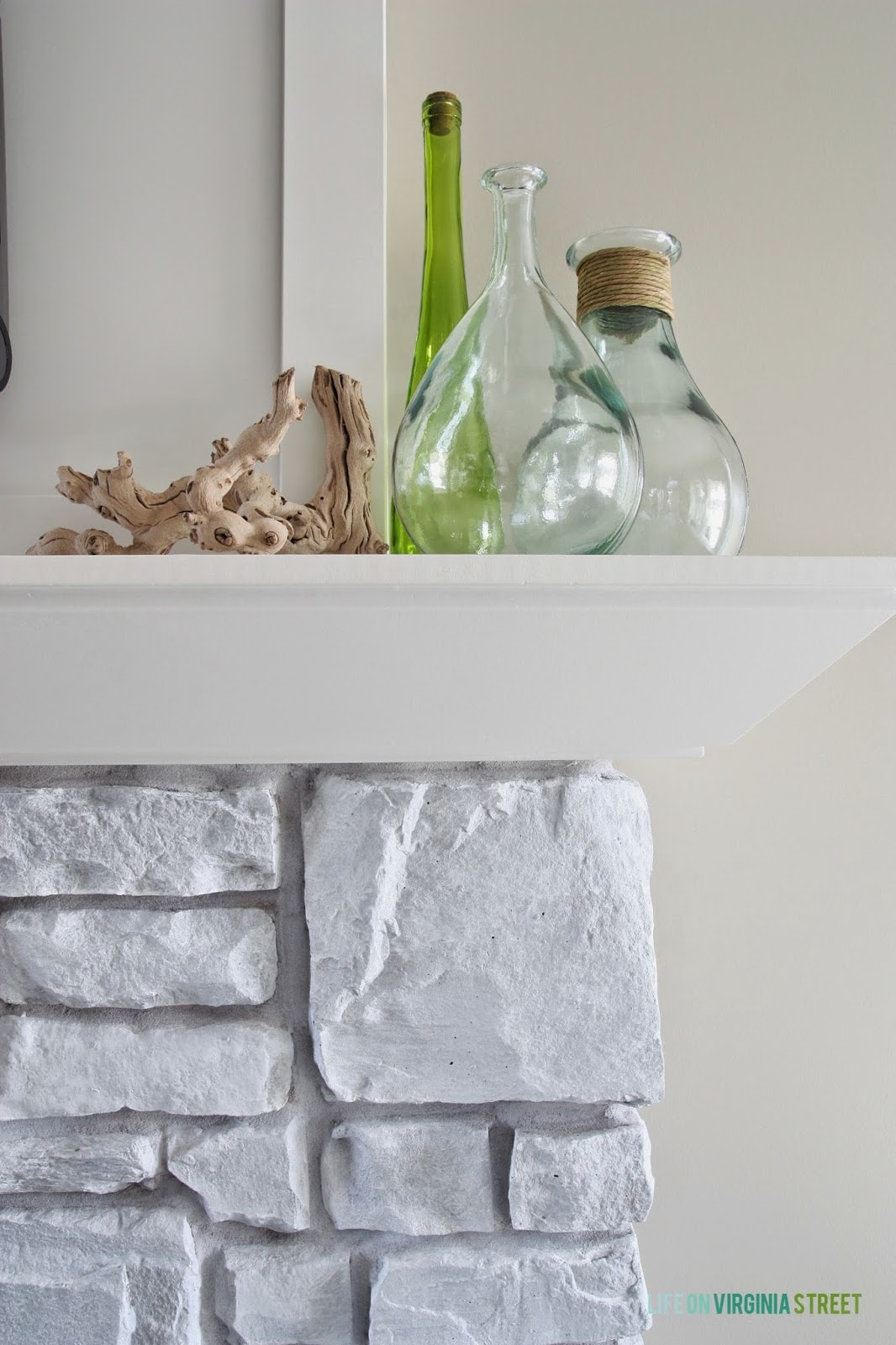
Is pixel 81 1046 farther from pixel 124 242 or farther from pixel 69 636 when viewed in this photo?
pixel 124 242

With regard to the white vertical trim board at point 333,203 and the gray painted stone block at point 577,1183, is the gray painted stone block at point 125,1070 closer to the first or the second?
the gray painted stone block at point 577,1183

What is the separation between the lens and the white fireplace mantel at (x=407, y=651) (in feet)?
1.84

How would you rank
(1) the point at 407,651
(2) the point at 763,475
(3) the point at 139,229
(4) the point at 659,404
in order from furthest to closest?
1. (2) the point at 763,475
2. (3) the point at 139,229
3. (4) the point at 659,404
4. (1) the point at 407,651

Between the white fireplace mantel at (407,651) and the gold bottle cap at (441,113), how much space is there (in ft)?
1.60

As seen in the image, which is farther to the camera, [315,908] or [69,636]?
[315,908]

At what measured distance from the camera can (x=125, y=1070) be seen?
2.31 ft

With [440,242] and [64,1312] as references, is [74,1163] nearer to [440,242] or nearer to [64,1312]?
[64,1312]

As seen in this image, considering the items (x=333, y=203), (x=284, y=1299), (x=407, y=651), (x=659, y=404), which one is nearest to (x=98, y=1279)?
(x=284, y=1299)

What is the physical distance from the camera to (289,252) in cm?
83

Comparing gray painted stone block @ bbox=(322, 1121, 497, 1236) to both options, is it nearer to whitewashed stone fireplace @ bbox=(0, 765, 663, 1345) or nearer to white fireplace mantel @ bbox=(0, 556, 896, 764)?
whitewashed stone fireplace @ bbox=(0, 765, 663, 1345)

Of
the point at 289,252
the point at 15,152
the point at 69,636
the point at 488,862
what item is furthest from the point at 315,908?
the point at 15,152

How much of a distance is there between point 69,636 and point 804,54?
940 millimetres

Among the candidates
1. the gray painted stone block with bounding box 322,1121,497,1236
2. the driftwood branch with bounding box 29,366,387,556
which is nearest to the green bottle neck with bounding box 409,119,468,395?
the driftwood branch with bounding box 29,366,387,556

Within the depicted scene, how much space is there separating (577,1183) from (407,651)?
419 millimetres
